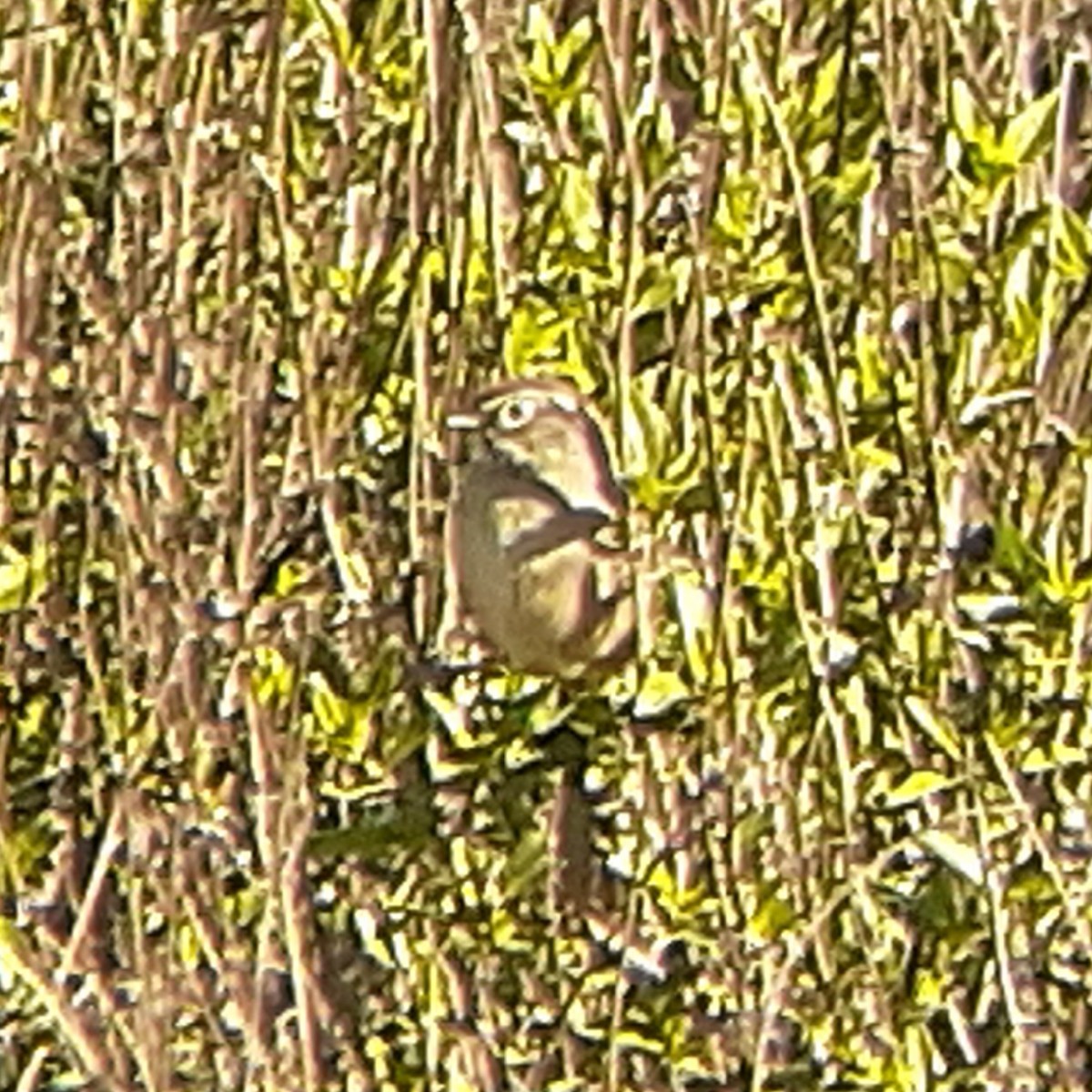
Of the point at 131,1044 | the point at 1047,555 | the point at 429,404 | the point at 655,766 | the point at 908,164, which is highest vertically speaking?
the point at 908,164

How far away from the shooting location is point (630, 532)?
2.08m

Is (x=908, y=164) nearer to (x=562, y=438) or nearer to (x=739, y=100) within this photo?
(x=739, y=100)

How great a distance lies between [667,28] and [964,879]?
0.71 m

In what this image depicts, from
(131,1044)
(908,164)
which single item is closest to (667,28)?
(908,164)

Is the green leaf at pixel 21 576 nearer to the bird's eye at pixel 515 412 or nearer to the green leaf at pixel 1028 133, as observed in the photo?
the bird's eye at pixel 515 412

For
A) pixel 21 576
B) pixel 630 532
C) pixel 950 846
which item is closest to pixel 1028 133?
pixel 630 532

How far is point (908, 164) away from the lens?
2045 mm

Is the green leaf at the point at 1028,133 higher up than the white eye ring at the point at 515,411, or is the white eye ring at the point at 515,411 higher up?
the green leaf at the point at 1028,133

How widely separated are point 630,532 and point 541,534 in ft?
0.23

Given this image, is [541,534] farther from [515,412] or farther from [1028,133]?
[1028,133]

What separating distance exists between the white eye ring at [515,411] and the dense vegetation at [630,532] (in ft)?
0.09

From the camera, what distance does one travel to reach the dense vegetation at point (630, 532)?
2.05 m

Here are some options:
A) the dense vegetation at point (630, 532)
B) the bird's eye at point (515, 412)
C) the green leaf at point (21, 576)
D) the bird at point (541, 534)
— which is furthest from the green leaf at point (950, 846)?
the green leaf at point (21, 576)

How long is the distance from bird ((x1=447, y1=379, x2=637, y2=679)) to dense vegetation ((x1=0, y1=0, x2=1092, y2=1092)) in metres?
0.02
